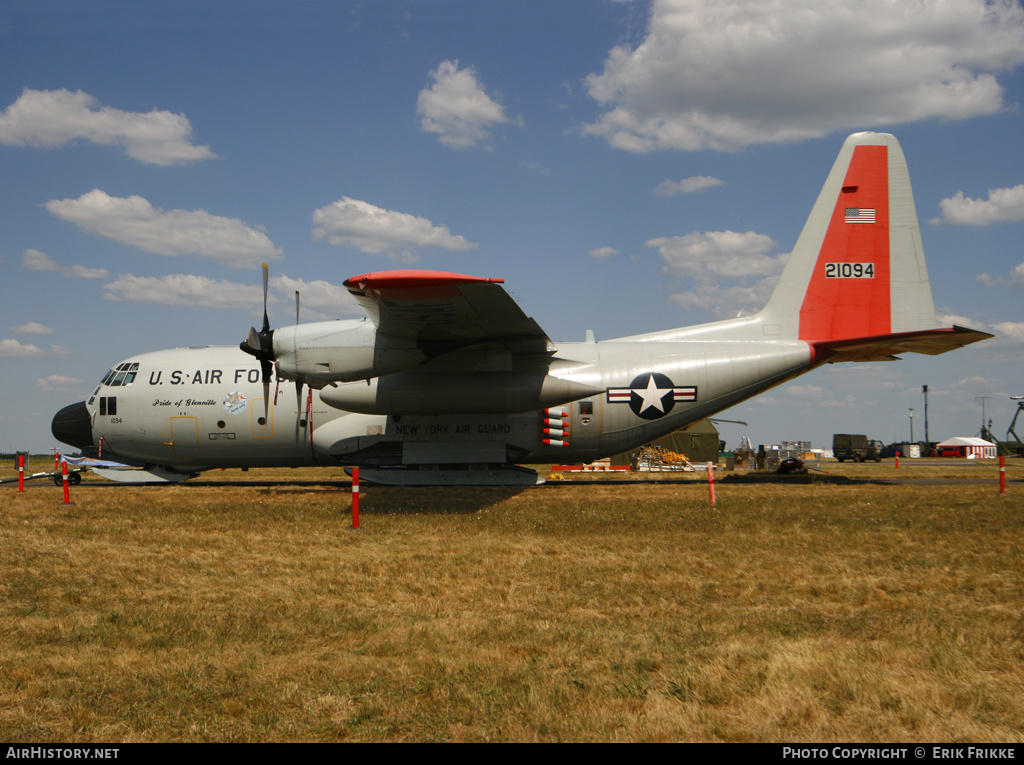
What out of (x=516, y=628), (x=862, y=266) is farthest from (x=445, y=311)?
(x=862, y=266)

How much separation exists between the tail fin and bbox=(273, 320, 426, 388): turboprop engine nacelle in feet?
34.0

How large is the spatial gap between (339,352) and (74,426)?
1045 centimetres

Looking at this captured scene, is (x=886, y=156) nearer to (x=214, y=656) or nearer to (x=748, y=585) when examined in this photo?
(x=748, y=585)

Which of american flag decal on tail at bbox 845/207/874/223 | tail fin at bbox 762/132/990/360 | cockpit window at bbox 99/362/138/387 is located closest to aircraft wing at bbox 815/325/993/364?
tail fin at bbox 762/132/990/360

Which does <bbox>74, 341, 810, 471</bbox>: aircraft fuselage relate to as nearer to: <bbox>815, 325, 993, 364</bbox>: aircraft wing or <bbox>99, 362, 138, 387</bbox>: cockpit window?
<bbox>99, 362, 138, 387</bbox>: cockpit window

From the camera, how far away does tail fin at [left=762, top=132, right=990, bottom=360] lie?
18016mm

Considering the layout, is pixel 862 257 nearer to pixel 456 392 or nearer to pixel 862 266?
pixel 862 266

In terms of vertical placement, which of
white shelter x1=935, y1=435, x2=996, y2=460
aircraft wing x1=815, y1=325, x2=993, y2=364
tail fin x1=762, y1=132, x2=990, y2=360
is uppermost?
tail fin x1=762, y1=132, x2=990, y2=360

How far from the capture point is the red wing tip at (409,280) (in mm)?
12531

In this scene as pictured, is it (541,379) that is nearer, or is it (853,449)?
(541,379)

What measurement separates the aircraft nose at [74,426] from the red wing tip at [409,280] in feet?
41.0

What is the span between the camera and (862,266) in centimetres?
1828

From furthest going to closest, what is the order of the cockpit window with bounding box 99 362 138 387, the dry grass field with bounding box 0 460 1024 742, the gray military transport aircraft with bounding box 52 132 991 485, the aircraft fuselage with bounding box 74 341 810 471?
the cockpit window with bounding box 99 362 138 387, the aircraft fuselage with bounding box 74 341 810 471, the gray military transport aircraft with bounding box 52 132 991 485, the dry grass field with bounding box 0 460 1024 742

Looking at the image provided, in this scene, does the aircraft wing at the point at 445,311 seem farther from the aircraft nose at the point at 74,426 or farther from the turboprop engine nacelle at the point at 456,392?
the aircraft nose at the point at 74,426
